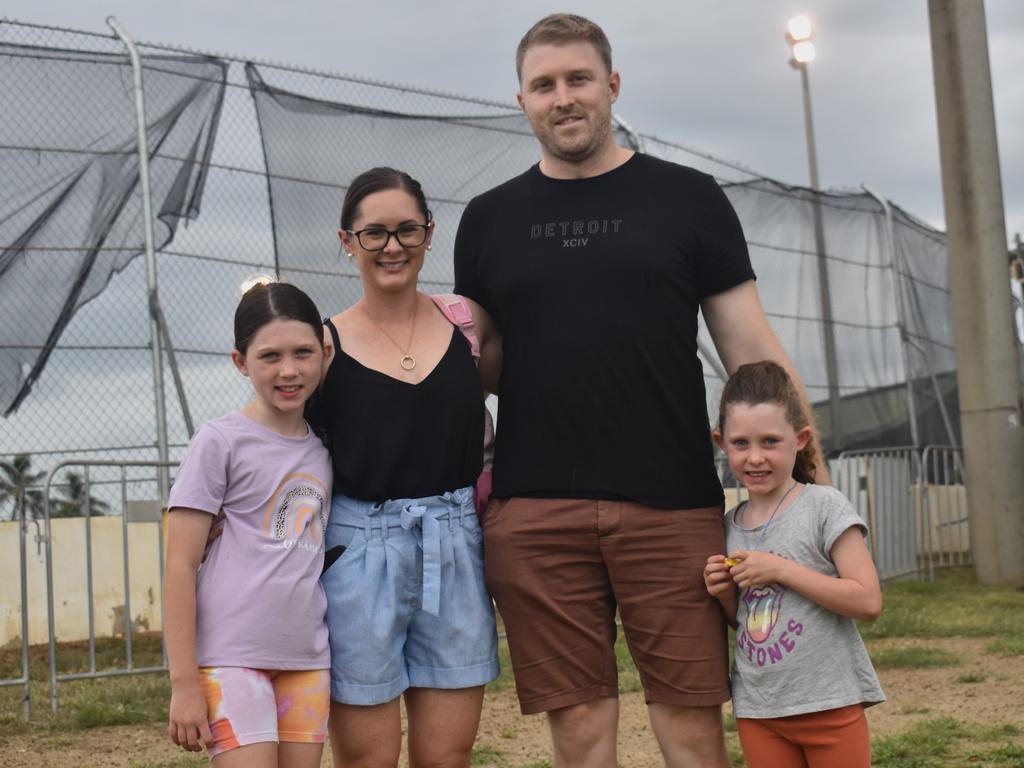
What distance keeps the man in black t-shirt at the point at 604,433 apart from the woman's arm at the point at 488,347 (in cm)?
16

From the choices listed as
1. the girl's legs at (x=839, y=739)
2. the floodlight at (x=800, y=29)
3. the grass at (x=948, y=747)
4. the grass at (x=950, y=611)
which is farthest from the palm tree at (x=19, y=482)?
the floodlight at (x=800, y=29)

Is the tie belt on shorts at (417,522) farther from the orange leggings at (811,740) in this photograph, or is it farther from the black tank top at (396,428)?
the orange leggings at (811,740)

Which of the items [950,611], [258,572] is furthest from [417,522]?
[950,611]

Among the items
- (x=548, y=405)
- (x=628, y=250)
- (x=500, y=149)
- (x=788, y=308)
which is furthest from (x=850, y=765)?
(x=788, y=308)

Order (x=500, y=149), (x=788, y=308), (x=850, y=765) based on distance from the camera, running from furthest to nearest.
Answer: (x=788, y=308), (x=500, y=149), (x=850, y=765)

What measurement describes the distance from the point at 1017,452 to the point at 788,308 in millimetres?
2143

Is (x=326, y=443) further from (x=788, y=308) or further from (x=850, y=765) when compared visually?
(x=788, y=308)

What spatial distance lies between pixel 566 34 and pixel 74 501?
4.50 m

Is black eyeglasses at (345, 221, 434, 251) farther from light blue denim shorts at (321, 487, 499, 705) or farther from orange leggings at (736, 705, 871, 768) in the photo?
orange leggings at (736, 705, 871, 768)

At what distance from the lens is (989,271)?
9.88 m

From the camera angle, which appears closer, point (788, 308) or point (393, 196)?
point (393, 196)

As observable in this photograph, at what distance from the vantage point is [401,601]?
2830 millimetres

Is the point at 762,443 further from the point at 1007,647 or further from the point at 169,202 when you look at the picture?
the point at 169,202

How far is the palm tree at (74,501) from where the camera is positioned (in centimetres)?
642
